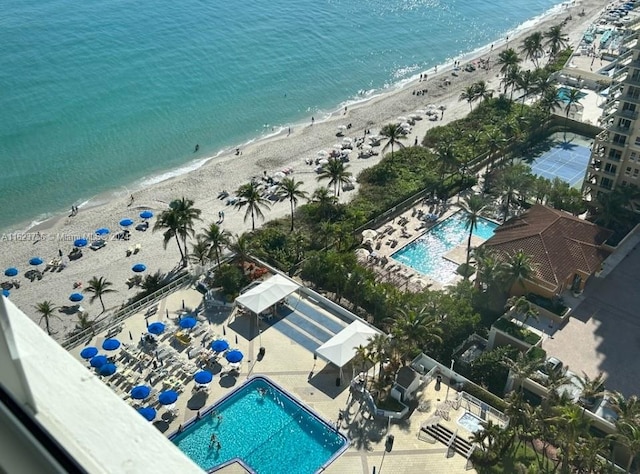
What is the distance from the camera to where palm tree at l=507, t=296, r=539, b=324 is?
1423 inches

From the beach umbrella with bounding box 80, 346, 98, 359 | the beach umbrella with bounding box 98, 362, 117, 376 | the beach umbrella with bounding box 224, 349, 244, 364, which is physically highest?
the beach umbrella with bounding box 224, 349, 244, 364

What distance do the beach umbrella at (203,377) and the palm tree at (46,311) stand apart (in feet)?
41.2

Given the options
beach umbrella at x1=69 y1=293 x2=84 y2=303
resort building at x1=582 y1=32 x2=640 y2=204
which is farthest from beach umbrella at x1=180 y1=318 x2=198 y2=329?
resort building at x1=582 y1=32 x2=640 y2=204

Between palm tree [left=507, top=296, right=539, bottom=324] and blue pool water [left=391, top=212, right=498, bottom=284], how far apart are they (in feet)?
22.4

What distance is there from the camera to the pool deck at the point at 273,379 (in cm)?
3028

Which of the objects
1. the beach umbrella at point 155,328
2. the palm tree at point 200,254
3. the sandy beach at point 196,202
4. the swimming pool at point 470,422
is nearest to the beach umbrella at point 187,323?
the beach umbrella at point 155,328

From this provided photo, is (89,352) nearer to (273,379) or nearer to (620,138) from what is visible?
(273,379)

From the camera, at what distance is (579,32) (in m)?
101

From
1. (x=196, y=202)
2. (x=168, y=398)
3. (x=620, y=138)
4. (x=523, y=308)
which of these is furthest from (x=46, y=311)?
(x=620, y=138)

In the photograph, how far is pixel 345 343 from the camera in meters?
35.1

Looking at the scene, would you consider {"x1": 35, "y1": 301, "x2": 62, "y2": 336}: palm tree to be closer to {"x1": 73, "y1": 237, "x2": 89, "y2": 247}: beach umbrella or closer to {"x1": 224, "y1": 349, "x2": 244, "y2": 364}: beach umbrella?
{"x1": 73, "y1": 237, "x2": 89, "y2": 247}: beach umbrella

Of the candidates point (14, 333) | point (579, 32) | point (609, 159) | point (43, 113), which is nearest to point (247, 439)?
point (14, 333)

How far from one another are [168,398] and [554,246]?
27.0 metres

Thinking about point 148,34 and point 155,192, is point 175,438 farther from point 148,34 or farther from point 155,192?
point 148,34
